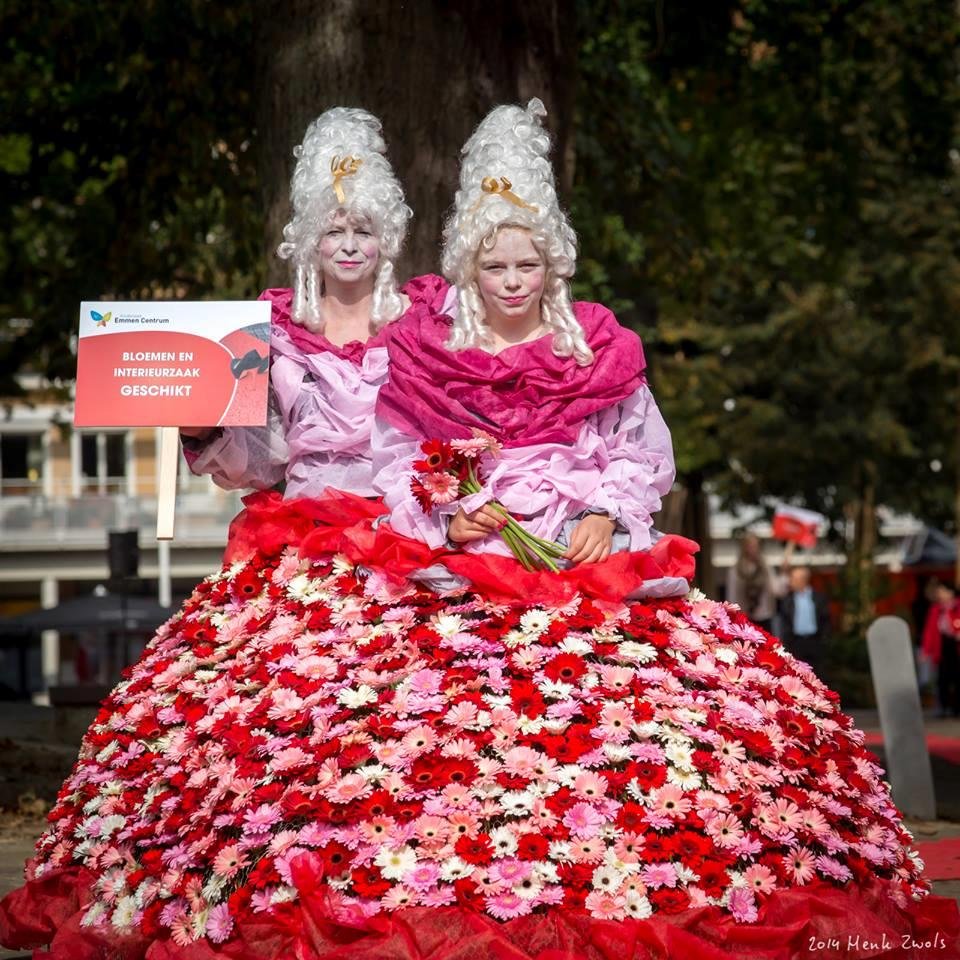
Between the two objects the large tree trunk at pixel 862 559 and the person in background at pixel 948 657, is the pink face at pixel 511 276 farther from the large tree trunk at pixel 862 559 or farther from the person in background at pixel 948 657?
the large tree trunk at pixel 862 559

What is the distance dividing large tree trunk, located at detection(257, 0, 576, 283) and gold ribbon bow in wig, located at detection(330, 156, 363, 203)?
205 cm

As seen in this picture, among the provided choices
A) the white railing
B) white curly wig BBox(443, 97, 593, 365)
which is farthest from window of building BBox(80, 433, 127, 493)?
white curly wig BBox(443, 97, 593, 365)

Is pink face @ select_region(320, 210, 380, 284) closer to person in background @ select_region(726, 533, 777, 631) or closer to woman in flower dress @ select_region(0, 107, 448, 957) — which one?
woman in flower dress @ select_region(0, 107, 448, 957)

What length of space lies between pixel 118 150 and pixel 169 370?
8.52m

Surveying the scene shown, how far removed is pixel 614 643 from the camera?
4.44 metres

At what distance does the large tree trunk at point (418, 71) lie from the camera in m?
7.79

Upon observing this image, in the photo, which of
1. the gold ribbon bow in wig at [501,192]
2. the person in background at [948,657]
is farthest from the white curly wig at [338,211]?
the person in background at [948,657]

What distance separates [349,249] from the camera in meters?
5.49

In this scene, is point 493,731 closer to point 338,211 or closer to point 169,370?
point 169,370

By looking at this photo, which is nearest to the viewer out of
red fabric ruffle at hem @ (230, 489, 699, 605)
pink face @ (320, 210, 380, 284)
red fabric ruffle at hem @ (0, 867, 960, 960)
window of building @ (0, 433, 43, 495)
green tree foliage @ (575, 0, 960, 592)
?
red fabric ruffle at hem @ (0, 867, 960, 960)

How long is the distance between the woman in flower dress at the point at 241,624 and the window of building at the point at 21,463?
4232cm

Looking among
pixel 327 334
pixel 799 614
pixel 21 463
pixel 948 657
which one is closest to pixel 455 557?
pixel 327 334

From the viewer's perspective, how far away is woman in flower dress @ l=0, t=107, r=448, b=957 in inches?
171

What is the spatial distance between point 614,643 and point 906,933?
36.0 inches
